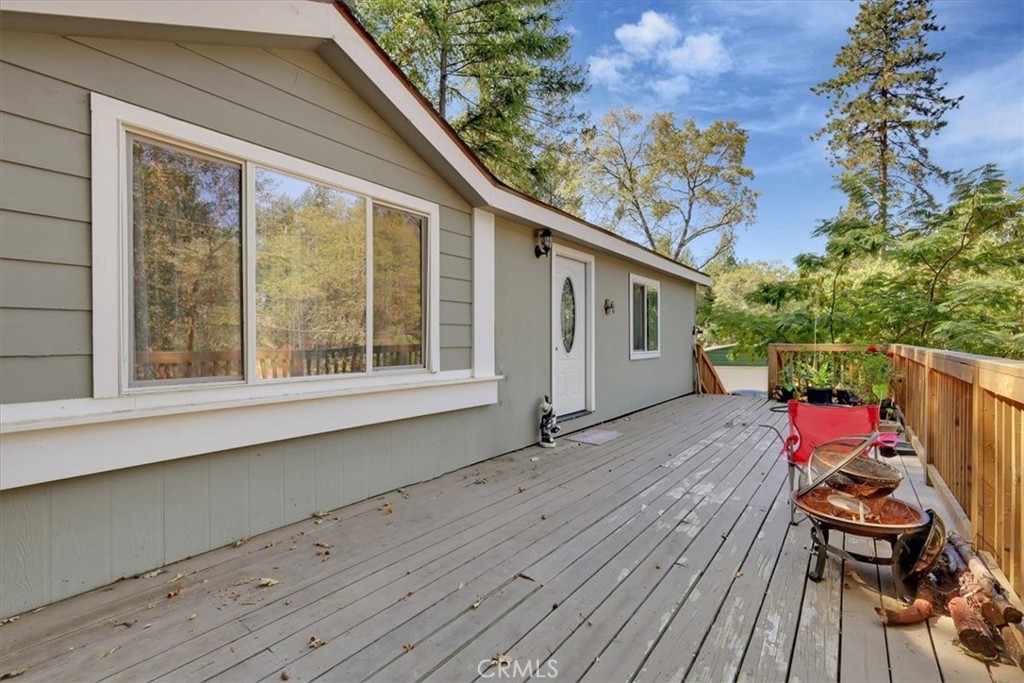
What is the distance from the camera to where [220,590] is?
2.19 meters

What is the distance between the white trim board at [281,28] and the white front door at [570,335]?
3.71 feet

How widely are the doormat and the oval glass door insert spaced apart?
3.36 feet

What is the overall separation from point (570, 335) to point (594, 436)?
125 centimetres

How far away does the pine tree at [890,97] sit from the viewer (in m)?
12.6

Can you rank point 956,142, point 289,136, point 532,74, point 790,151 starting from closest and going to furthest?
1. point 289,136
2. point 532,74
3. point 956,142
4. point 790,151

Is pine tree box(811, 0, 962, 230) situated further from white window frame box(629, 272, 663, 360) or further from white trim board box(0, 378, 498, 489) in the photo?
white trim board box(0, 378, 498, 489)

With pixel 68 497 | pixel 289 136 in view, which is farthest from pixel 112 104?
pixel 68 497

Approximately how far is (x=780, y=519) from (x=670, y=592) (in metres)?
1.36

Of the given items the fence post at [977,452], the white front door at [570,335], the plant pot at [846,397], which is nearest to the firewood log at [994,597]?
the fence post at [977,452]

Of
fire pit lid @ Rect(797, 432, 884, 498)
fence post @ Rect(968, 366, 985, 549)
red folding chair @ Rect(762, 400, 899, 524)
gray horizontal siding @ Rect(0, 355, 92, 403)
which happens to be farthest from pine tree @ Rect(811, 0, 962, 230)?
gray horizontal siding @ Rect(0, 355, 92, 403)

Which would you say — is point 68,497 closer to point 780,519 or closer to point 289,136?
point 289,136

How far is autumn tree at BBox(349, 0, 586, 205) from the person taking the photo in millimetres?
10258

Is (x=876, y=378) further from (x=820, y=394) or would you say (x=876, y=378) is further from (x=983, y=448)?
(x=983, y=448)

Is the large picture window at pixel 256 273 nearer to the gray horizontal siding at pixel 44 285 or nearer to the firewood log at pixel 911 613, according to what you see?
the gray horizontal siding at pixel 44 285
